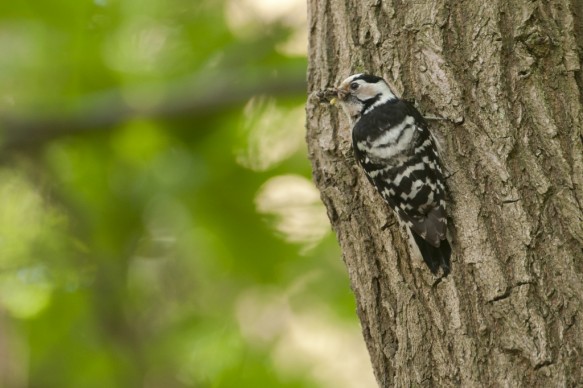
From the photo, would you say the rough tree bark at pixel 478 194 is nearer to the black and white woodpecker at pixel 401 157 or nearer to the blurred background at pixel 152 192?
the black and white woodpecker at pixel 401 157

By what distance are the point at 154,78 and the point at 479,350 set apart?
403 cm

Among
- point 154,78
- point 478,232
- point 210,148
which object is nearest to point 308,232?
point 210,148

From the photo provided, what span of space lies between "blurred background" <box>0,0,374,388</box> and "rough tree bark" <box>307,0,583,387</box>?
2.23 metres

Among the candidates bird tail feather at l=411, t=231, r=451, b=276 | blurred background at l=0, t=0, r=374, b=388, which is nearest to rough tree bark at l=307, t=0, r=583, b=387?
bird tail feather at l=411, t=231, r=451, b=276

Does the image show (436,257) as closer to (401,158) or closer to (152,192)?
(401,158)

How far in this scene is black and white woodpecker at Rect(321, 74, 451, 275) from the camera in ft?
10.9

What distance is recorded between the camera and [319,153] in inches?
146

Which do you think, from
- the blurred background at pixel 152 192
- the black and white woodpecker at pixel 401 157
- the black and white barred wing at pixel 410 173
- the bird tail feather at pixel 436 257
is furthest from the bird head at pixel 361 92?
the blurred background at pixel 152 192

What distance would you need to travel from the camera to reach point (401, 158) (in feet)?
12.8

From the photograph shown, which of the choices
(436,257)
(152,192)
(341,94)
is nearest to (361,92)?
(341,94)

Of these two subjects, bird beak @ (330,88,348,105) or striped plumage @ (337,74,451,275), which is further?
bird beak @ (330,88,348,105)

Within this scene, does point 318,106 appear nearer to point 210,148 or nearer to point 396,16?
point 396,16

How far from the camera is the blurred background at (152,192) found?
→ 5879mm

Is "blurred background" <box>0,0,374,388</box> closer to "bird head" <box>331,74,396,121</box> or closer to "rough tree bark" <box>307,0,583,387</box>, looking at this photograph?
"bird head" <box>331,74,396,121</box>
